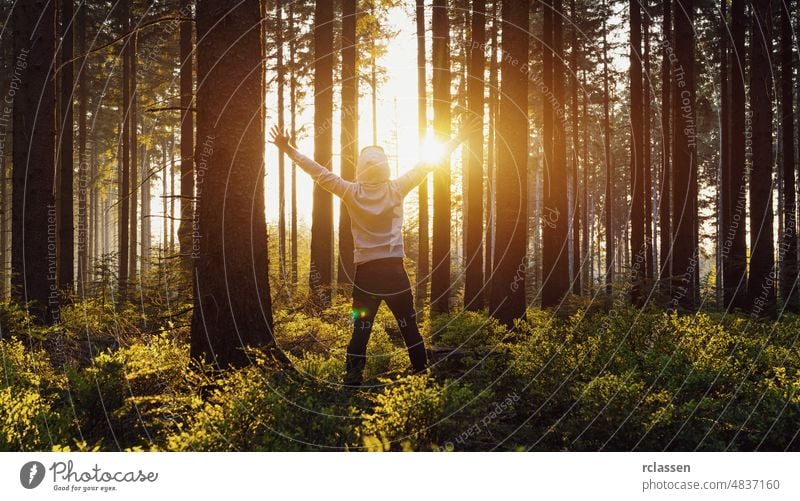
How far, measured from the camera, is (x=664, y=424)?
176 inches

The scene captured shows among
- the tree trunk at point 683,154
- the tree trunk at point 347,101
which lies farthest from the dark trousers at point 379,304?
the tree trunk at point 683,154

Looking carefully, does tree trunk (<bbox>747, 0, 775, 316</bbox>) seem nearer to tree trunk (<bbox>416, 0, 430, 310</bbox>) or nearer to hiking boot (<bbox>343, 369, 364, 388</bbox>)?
tree trunk (<bbox>416, 0, 430, 310</bbox>)

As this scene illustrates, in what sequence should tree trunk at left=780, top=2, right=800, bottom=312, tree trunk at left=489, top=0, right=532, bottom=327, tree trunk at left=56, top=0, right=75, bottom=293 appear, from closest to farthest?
tree trunk at left=489, top=0, right=532, bottom=327 < tree trunk at left=780, top=2, right=800, bottom=312 < tree trunk at left=56, top=0, right=75, bottom=293

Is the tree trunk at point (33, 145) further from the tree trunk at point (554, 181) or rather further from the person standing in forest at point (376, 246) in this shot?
the tree trunk at point (554, 181)

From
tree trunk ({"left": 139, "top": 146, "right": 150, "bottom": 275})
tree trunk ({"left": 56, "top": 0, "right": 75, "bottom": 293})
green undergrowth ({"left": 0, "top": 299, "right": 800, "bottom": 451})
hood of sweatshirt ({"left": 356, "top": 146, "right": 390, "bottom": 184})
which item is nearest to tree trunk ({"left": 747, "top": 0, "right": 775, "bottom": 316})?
green undergrowth ({"left": 0, "top": 299, "right": 800, "bottom": 451})

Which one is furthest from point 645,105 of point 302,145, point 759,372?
point 759,372

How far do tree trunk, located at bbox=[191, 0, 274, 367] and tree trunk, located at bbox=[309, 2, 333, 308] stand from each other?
8.83 m

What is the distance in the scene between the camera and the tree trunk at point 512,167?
10156 mm

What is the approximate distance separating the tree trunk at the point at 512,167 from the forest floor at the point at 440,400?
2.51m

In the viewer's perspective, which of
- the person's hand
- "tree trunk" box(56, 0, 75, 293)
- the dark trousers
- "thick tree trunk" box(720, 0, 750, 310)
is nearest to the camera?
the person's hand

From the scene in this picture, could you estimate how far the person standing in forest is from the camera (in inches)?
246

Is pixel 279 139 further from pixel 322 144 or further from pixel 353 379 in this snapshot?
pixel 322 144

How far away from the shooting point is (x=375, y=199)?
6.43 meters

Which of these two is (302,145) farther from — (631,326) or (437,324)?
(631,326)
